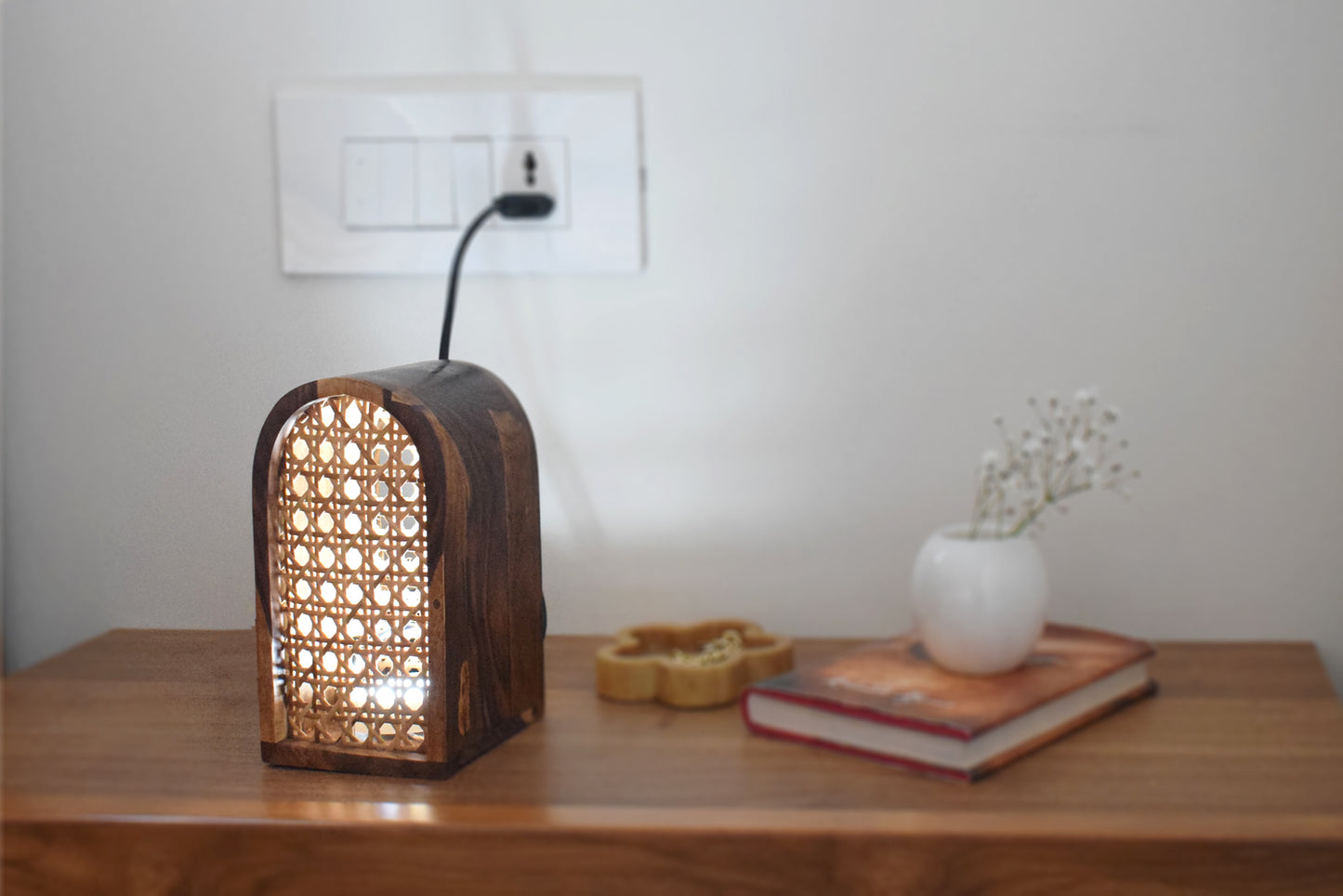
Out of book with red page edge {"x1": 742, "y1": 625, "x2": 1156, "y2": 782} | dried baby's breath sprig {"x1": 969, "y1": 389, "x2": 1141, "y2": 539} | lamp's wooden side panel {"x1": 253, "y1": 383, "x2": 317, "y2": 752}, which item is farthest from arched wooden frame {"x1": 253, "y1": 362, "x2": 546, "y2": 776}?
dried baby's breath sprig {"x1": 969, "y1": 389, "x2": 1141, "y2": 539}

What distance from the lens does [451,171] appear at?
0.83 metres

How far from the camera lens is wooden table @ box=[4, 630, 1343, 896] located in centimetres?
50

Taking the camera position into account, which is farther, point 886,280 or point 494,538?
point 886,280

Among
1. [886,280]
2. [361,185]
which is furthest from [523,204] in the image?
[886,280]

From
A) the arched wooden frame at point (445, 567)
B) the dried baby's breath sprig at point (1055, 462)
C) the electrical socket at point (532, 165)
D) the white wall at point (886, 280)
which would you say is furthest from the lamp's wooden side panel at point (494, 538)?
the dried baby's breath sprig at point (1055, 462)

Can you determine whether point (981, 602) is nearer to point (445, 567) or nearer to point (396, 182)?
point (445, 567)

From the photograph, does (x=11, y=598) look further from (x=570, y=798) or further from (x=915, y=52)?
(x=915, y=52)

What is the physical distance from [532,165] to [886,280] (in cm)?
27

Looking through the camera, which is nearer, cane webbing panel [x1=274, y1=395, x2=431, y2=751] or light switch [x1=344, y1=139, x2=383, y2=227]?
cane webbing panel [x1=274, y1=395, x2=431, y2=751]

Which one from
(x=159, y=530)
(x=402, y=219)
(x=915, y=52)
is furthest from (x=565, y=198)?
(x=159, y=530)

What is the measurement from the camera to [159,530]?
596 mm

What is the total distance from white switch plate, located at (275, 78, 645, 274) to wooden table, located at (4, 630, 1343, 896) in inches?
13.4

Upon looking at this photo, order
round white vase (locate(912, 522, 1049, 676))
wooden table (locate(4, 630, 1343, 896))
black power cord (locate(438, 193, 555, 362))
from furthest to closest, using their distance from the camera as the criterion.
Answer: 1. black power cord (locate(438, 193, 555, 362))
2. round white vase (locate(912, 522, 1049, 676))
3. wooden table (locate(4, 630, 1343, 896))

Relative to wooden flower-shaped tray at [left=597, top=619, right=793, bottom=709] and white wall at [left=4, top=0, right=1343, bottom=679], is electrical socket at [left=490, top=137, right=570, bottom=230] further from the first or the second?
wooden flower-shaped tray at [left=597, top=619, right=793, bottom=709]
